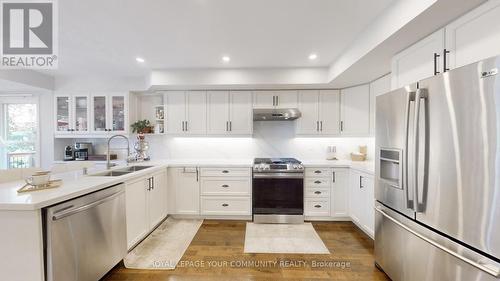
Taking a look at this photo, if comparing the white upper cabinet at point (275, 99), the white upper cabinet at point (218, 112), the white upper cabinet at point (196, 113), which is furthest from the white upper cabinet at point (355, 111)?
the white upper cabinet at point (196, 113)

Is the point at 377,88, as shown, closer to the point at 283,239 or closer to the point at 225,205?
the point at 283,239

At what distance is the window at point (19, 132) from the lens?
13.3 ft

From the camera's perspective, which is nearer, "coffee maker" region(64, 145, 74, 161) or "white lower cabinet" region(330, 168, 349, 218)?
"white lower cabinet" region(330, 168, 349, 218)

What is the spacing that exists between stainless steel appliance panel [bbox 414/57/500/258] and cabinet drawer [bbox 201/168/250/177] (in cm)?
236

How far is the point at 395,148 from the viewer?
187 cm

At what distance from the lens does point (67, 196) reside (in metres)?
1.63

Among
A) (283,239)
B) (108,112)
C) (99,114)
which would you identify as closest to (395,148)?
(283,239)

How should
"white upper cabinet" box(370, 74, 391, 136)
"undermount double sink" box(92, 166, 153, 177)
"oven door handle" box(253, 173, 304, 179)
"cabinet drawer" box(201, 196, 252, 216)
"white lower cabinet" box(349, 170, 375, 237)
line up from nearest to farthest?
"undermount double sink" box(92, 166, 153, 177) < "white lower cabinet" box(349, 170, 375, 237) < "white upper cabinet" box(370, 74, 391, 136) < "oven door handle" box(253, 173, 304, 179) < "cabinet drawer" box(201, 196, 252, 216)

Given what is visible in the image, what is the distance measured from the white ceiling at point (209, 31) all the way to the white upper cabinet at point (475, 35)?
588 mm

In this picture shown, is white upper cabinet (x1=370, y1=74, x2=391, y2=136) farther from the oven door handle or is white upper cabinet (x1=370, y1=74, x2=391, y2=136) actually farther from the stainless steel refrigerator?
the oven door handle

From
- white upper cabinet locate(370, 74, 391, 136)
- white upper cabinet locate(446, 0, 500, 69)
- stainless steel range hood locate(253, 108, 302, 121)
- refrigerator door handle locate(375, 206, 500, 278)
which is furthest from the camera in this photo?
stainless steel range hood locate(253, 108, 302, 121)

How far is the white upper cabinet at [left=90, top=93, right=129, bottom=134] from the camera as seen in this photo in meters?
3.93

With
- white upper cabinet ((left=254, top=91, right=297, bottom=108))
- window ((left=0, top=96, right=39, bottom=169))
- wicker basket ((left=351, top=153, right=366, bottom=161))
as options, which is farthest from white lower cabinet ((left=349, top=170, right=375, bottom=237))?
window ((left=0, top=96, right=39, bottom=169))

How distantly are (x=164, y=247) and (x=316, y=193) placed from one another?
2.36 metres
